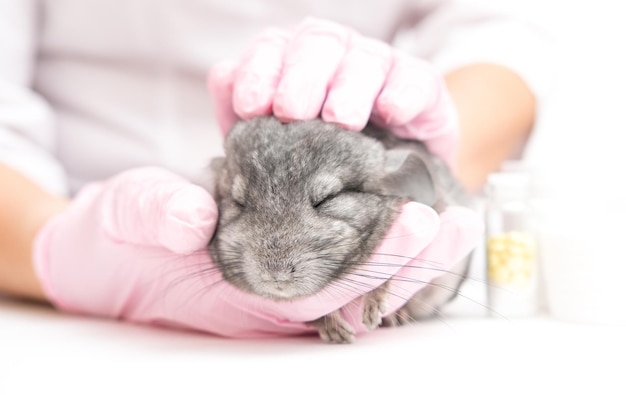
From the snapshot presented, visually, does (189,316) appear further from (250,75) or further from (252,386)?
(250,75)

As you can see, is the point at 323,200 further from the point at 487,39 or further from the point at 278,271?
the point at 487,39

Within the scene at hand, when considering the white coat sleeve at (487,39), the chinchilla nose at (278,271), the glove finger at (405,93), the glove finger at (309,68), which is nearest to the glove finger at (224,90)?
the glove finger at (309,68)

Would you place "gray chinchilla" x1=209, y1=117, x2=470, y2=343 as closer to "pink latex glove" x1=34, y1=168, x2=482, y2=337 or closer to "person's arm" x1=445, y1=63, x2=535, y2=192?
"pink latex glove" x1=34, y1=168, x2=482, y2=337

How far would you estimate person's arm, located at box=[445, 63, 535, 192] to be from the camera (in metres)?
1.88

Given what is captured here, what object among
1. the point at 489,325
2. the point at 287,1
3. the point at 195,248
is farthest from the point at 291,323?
the point at 287,1

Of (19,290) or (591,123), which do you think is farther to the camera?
(591,123)

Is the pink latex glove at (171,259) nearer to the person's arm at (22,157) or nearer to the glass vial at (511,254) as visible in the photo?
the person's arm at (22,157)

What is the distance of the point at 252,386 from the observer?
1062 mm

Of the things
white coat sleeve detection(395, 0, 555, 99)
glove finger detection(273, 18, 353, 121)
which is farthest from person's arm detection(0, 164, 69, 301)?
white coat sleeve detection(395, 0, 555, 99)

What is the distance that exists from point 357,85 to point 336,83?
0.13ft

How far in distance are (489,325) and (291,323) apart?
1.20 feet

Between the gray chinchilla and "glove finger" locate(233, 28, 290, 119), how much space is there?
0.03 metres

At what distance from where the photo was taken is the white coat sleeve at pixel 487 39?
2.09 metres

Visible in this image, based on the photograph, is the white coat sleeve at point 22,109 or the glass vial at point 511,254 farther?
the white coat sleeve at point 22,109
